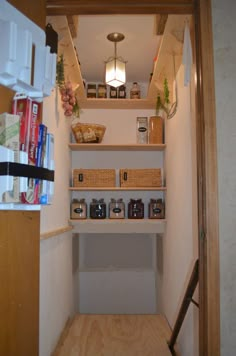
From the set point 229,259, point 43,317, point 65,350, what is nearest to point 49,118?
point 43,317

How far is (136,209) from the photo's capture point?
3.57 m

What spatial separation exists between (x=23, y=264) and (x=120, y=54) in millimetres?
2583

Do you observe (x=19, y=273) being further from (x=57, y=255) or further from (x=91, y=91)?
(x=91, y=91)

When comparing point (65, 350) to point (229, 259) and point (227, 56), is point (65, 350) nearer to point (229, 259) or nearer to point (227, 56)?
point (229, 259)

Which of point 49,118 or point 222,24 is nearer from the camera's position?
point 222,24

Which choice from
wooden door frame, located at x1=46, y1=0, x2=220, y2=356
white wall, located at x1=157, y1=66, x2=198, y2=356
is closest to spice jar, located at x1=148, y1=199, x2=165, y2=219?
white wall, located at x1=157, y1=66, x2=198, y2=356

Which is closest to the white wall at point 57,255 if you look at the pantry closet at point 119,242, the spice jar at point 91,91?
the pantry closet at point 119,242

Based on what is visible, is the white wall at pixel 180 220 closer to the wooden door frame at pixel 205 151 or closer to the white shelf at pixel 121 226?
the white shelf at pixel 121 226

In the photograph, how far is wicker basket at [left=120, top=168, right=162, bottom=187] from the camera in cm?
349

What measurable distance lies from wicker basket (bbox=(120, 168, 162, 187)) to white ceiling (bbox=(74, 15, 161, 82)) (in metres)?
1.09

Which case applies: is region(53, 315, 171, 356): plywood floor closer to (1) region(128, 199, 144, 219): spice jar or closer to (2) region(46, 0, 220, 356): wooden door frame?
(1) region(128, 199, 144, 219): spice jar

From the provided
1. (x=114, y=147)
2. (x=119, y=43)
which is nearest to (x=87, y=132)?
(x=114, y=147)

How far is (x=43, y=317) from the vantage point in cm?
210

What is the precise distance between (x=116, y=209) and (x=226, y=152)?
2317 millimetres
